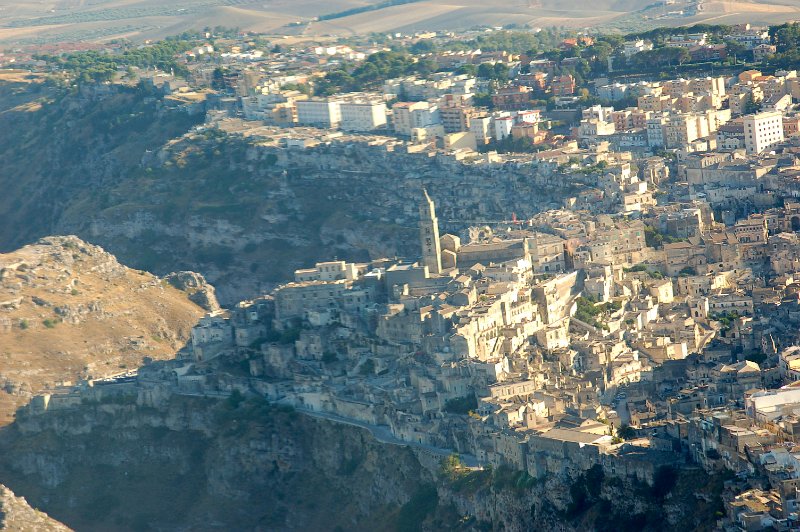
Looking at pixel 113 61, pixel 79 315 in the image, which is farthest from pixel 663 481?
pixel 113 61

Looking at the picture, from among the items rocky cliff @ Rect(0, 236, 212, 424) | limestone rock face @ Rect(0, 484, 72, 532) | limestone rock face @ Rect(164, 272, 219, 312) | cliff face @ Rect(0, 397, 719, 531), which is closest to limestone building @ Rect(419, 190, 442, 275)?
cliff face @ Rect(0, 397, 719, 531)

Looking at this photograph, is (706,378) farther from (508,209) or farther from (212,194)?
(212,194)

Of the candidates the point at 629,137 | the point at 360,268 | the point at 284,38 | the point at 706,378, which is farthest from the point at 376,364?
the point at 284,38

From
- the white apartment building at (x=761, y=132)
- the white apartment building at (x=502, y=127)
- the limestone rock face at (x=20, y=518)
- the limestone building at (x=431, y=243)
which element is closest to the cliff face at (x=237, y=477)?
the limestone rock face at (x=20, y=518)

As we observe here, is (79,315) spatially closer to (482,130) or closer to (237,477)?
(237,477)

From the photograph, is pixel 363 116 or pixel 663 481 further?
pixel 363 116

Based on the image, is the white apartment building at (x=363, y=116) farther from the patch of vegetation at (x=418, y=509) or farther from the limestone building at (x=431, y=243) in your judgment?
the patch of vegetation at (x=418, y=509)
